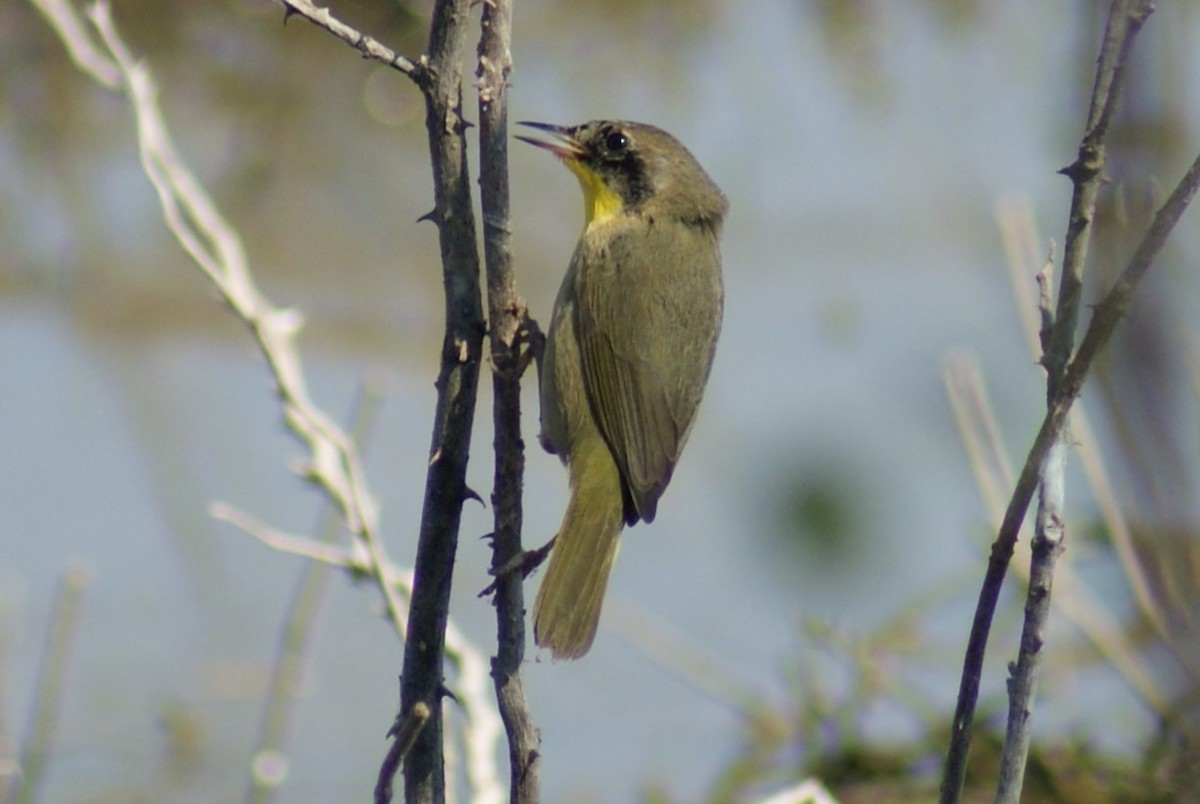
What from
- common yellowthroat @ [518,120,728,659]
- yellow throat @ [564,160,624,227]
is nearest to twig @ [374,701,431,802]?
common yellowthroat @ [518,120,728,659]

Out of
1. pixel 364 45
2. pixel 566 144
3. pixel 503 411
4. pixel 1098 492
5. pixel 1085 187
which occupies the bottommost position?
pixel 1098 492

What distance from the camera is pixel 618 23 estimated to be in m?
10.2

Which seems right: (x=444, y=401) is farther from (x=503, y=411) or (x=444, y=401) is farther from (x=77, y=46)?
(x=77, y=46)

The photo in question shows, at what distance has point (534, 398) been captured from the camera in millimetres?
7574

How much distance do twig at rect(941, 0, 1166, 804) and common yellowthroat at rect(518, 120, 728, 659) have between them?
1271 millimetres

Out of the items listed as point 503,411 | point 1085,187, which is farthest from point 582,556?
point 1085,187

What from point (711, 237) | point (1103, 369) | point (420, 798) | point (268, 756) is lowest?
point (268, 756)

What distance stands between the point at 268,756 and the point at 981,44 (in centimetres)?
796

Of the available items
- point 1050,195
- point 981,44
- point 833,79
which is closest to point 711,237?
point 1050,195

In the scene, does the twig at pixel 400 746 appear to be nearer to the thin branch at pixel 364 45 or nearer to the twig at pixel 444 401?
the twig at pixel 444 401

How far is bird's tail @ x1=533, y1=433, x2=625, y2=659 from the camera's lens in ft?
Result: 10.3

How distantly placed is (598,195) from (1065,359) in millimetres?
2229

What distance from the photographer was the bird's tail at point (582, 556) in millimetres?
3125

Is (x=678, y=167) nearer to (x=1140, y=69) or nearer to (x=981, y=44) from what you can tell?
(x=1140, y=69)
